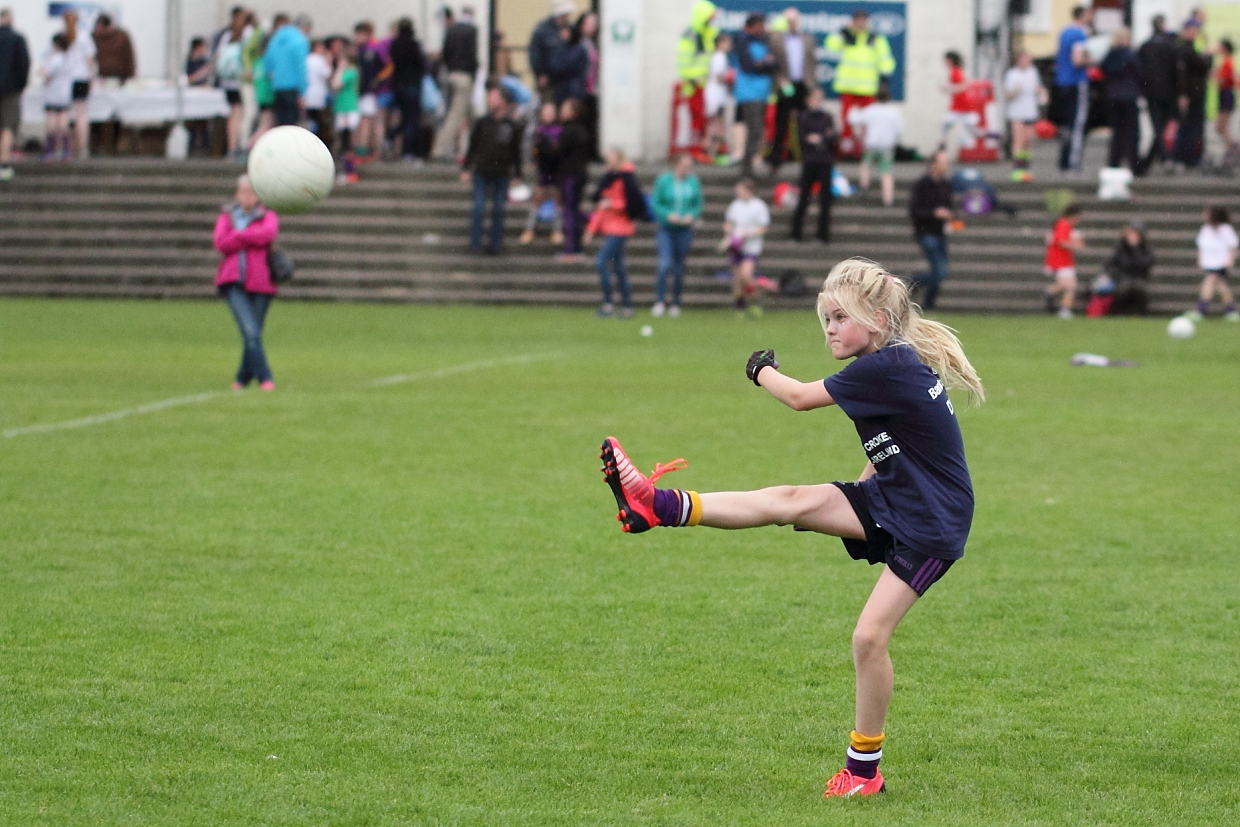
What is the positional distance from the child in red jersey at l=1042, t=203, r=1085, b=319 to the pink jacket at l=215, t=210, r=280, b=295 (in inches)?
513

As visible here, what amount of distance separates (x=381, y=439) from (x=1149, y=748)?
7.93m

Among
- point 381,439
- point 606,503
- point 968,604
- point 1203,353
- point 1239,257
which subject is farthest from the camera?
point 1239,257

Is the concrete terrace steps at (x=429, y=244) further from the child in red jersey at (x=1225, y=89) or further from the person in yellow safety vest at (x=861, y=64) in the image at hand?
the child in red jersey at (x=1225, y=89)

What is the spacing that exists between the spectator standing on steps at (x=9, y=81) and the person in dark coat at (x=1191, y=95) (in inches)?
704

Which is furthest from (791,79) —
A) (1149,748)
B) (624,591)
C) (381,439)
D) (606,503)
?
(1149,748)

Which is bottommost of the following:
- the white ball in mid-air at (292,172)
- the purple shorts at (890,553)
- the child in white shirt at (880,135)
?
the purple shorts at (890,553)

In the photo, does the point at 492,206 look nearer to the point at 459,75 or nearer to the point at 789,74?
the point at 459,75

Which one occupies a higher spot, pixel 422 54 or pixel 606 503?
pixel 422 54

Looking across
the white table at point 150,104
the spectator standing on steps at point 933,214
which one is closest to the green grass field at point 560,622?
the spectator standing on steps at point 933,214

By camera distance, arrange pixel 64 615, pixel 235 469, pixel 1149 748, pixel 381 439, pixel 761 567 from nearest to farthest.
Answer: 1. pixel 1149 748
2. pixel 64 615
3. pixel 761 567
4. pixel 235 469
5. pixel 381 439

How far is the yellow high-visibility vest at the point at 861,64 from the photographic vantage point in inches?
1049

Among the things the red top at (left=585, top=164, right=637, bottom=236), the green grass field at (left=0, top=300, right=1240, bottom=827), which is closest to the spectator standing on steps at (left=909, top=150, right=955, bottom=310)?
the red top at (left=585, top=164, right=637, bottom=236)

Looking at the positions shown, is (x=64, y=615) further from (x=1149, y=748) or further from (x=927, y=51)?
(x=927, y=51)

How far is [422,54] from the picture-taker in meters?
27.1
